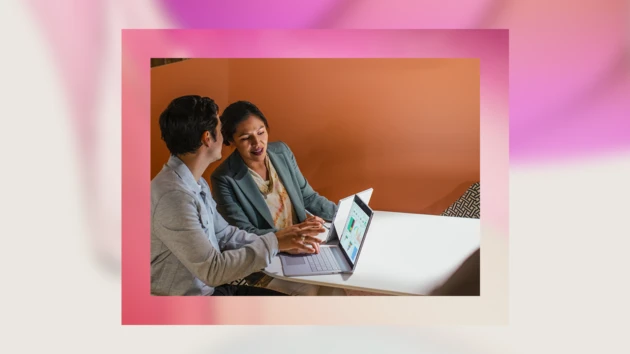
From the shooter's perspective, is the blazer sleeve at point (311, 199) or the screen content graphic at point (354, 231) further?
the blazer sleeve at point (311, 199)

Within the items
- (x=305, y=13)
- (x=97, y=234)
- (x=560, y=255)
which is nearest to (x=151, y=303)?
(x=97, y=234)

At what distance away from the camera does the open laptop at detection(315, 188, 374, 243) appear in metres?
3.55

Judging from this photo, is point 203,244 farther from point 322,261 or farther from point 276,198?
point 322,261

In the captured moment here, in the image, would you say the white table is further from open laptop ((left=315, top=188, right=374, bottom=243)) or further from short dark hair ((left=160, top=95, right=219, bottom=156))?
short dark hair ((left=160, top=95, right=219, bottom=156))

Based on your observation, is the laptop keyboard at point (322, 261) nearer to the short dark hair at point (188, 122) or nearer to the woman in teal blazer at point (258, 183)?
the woman in teal blazer at point (258, 183)

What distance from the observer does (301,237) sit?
11.6 ft

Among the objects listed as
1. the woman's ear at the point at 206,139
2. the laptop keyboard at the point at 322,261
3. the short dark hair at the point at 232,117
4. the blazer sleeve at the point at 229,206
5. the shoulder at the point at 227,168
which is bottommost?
the laptop keyboard at the point at 322,261

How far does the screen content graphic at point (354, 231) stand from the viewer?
3.44 meters

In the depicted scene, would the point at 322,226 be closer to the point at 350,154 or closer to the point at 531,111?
the point at 350,154

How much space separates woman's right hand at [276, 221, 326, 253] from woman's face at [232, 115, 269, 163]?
344 mm

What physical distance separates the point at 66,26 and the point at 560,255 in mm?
2382

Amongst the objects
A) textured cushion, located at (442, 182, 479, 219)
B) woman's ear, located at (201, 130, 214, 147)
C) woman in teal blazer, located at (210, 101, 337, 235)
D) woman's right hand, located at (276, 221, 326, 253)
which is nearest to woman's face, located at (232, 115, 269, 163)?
woman in teal blazer, located at (210, 101, 337, 235)

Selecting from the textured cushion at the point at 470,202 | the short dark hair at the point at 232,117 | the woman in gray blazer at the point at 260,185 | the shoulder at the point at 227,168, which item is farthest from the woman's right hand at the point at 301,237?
the textured cushion at the point at 470,202

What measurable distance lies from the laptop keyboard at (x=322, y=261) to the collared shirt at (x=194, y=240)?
0.54 feet
